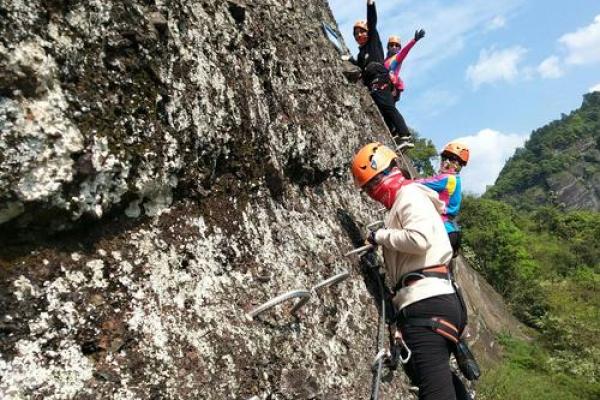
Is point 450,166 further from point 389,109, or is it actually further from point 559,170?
point 559,170

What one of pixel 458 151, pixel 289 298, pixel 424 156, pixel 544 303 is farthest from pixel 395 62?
pixel 424 156

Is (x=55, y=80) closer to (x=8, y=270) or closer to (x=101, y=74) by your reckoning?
(x=101, y=74)

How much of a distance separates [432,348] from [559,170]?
169 meters

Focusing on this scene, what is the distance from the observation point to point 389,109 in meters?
10.6

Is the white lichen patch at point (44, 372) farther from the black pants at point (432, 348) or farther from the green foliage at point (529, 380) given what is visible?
the green foliage at point (529, 380)

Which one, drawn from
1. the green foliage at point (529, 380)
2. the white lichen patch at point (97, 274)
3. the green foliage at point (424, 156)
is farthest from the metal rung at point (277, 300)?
the green foliage at point (424, 156)

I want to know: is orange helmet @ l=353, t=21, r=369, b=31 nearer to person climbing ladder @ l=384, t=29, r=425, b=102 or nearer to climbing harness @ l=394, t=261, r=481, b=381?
person climbing ladder @ l=384, t=29, r=425, b=102

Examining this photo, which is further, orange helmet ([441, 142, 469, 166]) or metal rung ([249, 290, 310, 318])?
orange helmet ([441, 142, 469, 166])

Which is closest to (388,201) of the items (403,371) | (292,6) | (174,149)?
(403,371)

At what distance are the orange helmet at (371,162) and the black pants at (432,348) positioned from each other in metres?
1.34

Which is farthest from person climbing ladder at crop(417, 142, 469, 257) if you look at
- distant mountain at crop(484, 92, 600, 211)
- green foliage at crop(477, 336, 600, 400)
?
distant mountain at crop(484, 92, 600, 211)

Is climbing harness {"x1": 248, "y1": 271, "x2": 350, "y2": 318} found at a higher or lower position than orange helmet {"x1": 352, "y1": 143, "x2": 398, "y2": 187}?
lower

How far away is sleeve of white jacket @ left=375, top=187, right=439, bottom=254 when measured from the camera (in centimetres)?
466

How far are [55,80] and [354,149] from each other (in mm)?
4505
